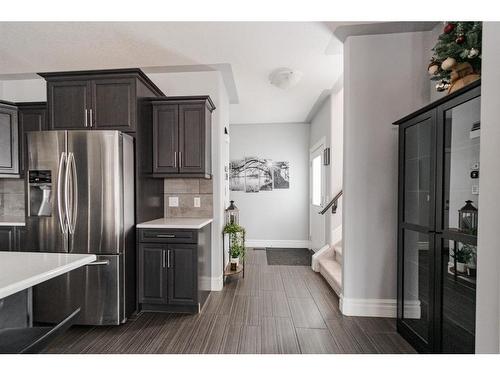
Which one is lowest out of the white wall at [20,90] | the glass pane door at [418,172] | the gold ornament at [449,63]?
the glass pane door at [418,172]

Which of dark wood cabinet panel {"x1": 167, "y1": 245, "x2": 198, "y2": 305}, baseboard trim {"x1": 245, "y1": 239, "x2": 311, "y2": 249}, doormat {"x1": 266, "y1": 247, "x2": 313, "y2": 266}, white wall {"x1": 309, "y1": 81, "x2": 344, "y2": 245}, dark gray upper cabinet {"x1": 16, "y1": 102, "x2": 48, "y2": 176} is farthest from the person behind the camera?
baseboard trim {"x1": 245, "y1": 239, "x2": 311, "y2": 249}

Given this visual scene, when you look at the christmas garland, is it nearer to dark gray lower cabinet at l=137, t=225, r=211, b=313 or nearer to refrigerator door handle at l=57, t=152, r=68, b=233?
dark gray lower cabinet at l=137, t=225, r=211, b=313

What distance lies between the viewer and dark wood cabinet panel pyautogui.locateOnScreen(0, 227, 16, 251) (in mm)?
2457

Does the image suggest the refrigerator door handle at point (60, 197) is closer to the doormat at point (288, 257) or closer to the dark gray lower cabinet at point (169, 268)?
the dark gray lower cabinet at point (169, 268)

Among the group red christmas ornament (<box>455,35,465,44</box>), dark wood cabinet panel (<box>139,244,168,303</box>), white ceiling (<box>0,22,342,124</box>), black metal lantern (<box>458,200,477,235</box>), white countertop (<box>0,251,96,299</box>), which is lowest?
dark wood cabinet panel (<box>139,244,168,303</box>)

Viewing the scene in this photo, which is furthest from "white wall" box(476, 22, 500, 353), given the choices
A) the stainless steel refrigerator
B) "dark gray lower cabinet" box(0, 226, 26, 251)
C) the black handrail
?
"dark gray lower cabinet" box(0, 226, 26, 251)

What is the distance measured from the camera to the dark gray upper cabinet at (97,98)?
7.82 feet

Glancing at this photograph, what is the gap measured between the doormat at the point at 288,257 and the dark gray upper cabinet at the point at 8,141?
12.2 ft

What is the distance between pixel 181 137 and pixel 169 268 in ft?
4.60

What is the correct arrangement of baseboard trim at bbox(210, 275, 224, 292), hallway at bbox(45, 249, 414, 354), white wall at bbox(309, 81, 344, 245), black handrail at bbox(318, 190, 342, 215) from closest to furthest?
hallway at bbox(45, 249, 414, 354), baseboard trim at bbox(210, 275, 224, 292), black handrail at bbox(318, 190, 342, 215), white wall at bbox(309, 81, 344, 245)

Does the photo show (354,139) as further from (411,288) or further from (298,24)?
(411,288)

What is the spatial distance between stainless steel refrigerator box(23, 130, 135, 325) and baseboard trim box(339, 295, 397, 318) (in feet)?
6.97

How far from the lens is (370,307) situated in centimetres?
237

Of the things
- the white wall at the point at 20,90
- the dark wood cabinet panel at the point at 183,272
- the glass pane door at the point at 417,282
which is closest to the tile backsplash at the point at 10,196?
the white wall at the point at 20,90
